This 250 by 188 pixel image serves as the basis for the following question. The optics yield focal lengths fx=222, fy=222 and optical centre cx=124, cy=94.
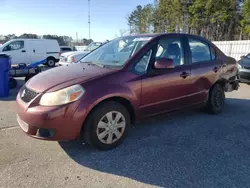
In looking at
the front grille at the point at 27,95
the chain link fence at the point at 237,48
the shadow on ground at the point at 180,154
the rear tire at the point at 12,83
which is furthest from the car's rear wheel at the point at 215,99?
the chain link fence at the point at 237,48

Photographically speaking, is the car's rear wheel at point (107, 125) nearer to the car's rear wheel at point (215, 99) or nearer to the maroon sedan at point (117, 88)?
the maroon sedan at point (117, 88)

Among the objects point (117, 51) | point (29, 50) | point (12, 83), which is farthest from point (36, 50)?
point (117, 51)

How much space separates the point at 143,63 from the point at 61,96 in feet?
4.51

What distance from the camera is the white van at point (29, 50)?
1444 centimetres

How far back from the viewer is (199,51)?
440 cm

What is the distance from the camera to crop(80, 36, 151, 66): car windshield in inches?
139

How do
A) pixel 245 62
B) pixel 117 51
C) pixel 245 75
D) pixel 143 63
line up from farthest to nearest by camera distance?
pixel 245 62 < pixel 245 75 < pixel 117 51 < pixel 143 63

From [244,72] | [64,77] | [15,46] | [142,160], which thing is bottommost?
[142,160]

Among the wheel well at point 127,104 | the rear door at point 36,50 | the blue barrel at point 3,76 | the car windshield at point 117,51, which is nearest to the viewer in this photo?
the wheel well at point 127,104

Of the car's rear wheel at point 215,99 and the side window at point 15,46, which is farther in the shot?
the side window at point 15,46

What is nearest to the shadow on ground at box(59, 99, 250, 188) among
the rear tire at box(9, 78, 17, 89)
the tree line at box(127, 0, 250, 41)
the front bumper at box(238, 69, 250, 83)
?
the front bumper at box(238, 69, 250, 83)

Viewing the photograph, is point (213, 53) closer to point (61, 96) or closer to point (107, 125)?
point (107, 125)

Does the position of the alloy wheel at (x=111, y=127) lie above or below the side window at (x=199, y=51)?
below

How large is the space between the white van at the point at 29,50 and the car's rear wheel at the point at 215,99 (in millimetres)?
13327
